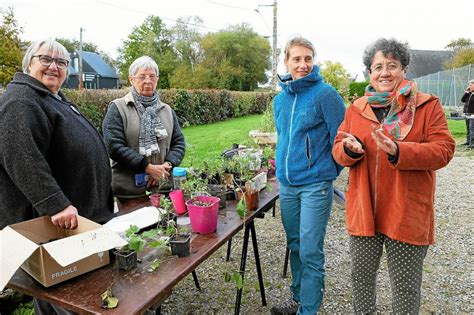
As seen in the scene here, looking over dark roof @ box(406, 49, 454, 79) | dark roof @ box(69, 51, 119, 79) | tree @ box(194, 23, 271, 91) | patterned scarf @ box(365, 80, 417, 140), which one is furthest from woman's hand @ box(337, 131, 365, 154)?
dark roof @ box(406, 49, 454, 79)

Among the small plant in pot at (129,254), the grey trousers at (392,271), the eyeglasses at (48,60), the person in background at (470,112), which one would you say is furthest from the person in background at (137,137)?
the person in background at (470,112)

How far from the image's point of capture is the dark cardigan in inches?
53.8

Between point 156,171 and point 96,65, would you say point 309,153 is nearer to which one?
point 156,171

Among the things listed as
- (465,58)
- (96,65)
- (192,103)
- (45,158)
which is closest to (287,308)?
(45,158)

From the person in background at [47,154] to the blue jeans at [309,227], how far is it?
41.9 inches

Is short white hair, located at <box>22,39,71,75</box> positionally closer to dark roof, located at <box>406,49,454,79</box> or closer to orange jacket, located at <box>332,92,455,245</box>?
orange jacket, located at <box>332,92,455,245</box>

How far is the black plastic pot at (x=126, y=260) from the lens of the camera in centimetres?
132

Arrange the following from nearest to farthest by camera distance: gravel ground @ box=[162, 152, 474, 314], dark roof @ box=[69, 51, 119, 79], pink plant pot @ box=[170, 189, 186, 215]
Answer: pink plant pot @ box=[170, 189, 186, 215] < gravel ground @ box=[162, 152, 474, 314] < dark roof @ box=[69, 51, 119, 79]

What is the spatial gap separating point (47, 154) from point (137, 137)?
809 millimetres

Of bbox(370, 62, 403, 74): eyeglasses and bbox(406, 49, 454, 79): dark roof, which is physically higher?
bbox(406, 49, 454, 79): dark roof

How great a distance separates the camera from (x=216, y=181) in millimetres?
2275

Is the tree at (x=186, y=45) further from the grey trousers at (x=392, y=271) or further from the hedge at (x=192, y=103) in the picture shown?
the grey trousers at (x=392, y=271)

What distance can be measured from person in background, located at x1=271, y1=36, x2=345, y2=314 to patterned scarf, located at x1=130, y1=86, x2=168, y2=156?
878mm

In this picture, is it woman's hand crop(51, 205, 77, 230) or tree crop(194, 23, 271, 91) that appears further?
tree crop(194, 23, 271, 91)
